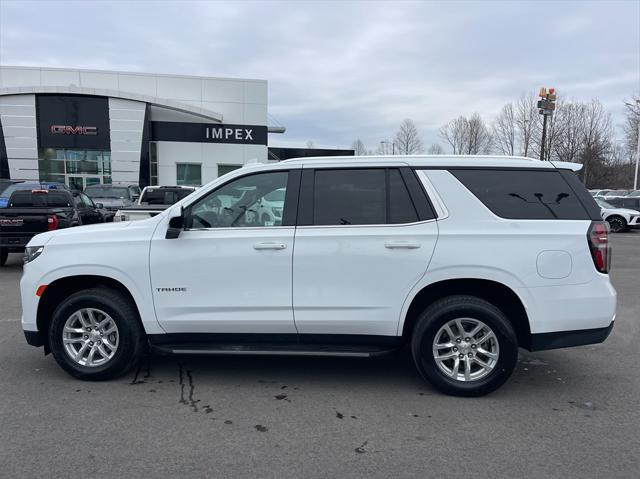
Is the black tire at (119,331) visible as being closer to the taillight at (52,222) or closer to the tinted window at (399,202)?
the tinted window at (399,202)

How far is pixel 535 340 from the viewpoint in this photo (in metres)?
4.28

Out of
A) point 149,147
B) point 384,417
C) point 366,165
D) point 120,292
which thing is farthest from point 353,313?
point 149,147

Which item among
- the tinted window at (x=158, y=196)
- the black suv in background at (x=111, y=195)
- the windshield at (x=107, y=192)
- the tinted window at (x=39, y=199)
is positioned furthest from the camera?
the windshield at (x=107, y=192)

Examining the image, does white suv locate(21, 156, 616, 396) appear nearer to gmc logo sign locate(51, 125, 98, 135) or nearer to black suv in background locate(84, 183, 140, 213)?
black suv in background locate(84, 183, 140, 213)

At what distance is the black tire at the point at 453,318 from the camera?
4.23 m

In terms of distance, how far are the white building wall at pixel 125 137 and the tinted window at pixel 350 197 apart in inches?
1152

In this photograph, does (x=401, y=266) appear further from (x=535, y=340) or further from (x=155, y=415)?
(x=155, y=415)

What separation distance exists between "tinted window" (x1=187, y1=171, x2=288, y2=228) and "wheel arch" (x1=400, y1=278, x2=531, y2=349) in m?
1.41

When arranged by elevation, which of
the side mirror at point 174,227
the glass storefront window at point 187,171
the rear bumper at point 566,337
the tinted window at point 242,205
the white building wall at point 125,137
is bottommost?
the rear bumper at point 566,337

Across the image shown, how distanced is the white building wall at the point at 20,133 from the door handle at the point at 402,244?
31.8 m

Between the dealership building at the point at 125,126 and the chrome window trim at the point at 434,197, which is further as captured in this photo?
the dealership building at the point at 125,126

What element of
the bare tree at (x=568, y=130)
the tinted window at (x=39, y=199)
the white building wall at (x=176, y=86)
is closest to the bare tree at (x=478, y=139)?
the bare tree at (x=568, y=130)

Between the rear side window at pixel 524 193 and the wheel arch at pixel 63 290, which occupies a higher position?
the rear side window at pixel 524 193

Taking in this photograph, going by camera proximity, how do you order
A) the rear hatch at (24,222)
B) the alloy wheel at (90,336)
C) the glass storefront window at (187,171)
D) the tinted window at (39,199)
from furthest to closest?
1. the glass storefront window at (187,171)
2. the tinted window at (39,199)
3. the rear hatch at (24,222)
4. the alloy wheel at (90,336)
